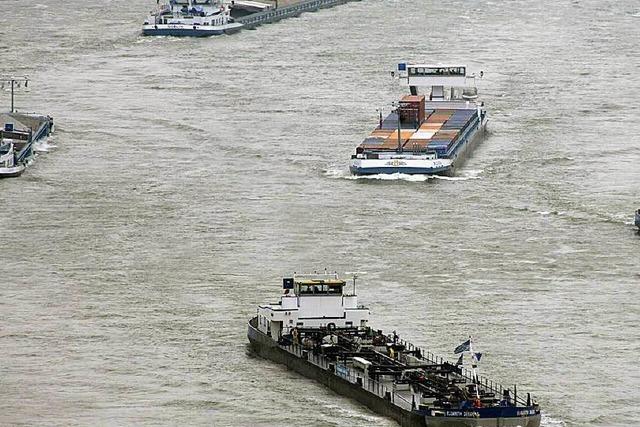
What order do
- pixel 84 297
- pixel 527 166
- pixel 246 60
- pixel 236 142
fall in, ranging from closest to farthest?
1. pixel 84 297
2. pixel 527 166
3. pixel 236 142
4. pixel 246 60

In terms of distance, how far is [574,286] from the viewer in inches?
2188

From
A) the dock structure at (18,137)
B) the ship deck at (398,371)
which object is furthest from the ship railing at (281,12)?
the ship deck at (398,371)

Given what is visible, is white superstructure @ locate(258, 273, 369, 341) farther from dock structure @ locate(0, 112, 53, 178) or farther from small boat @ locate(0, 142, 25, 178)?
dock structure @ locate(0, 112, 53, 178)

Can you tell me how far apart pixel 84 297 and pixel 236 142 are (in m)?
26.3

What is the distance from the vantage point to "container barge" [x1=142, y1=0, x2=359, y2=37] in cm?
11732

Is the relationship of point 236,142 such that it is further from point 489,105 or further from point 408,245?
point 408,245

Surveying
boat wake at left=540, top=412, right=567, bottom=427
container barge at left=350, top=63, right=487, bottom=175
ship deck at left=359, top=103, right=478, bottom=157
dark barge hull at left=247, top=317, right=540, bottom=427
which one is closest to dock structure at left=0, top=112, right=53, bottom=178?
container barge at left=350, top=63, right=487, bottom=175

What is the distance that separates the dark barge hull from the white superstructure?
0.41 meters

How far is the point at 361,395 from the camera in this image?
45281 millimetres

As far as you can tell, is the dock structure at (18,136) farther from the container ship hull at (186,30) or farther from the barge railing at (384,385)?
the barge railing at (384,385)

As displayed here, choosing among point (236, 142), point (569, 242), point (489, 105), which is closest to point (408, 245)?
point (569, 242)

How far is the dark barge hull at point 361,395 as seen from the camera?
4259 cm

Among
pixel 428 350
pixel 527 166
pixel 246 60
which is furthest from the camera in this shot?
pixel 246 60

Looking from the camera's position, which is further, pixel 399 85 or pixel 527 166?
pixel 399 85
